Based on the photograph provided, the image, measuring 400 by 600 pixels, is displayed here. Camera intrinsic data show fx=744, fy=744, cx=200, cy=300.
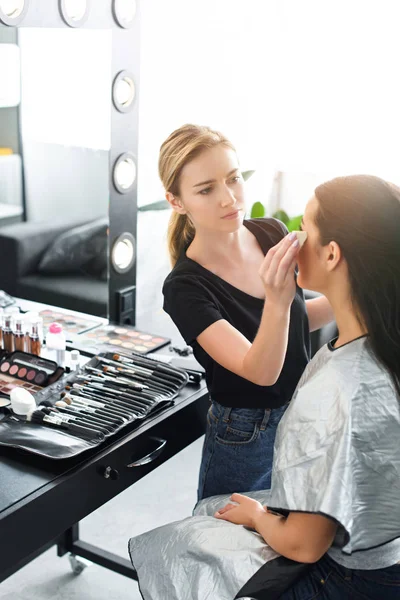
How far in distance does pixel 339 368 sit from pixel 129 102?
3.88 feet

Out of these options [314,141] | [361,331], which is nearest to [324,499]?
[361,331]

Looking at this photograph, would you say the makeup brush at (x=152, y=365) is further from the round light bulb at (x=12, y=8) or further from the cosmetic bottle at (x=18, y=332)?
the round light bulb at (x=12, y=8)

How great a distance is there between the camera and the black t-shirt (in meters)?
1.43

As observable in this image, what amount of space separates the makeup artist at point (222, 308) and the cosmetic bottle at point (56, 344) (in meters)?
0.43

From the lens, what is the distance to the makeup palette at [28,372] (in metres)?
1.66

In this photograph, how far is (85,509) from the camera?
1393 millimetres

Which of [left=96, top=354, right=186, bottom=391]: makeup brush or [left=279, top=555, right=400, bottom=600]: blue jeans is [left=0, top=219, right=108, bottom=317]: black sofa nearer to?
[left=96, top=354, right=186, bottom=391]: makeup brush

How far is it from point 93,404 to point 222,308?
339 mm

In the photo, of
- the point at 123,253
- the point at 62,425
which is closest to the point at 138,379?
the point at 62,425

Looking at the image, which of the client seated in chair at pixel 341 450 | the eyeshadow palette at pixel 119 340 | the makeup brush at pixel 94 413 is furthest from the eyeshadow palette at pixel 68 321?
the client seated in chair at pixel 341 450

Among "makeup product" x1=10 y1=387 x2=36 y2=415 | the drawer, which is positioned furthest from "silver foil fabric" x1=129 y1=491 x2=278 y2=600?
"makeup product" x1=10 y1=387 x2=36 y2=415

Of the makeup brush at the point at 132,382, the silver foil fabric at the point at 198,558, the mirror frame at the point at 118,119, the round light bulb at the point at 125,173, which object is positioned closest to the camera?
the silver foil fabric at the point at 198,558

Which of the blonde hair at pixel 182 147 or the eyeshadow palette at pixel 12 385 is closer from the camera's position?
the blonde hair at pixel 182 147

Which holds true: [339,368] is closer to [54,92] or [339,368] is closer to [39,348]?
[39,348]
